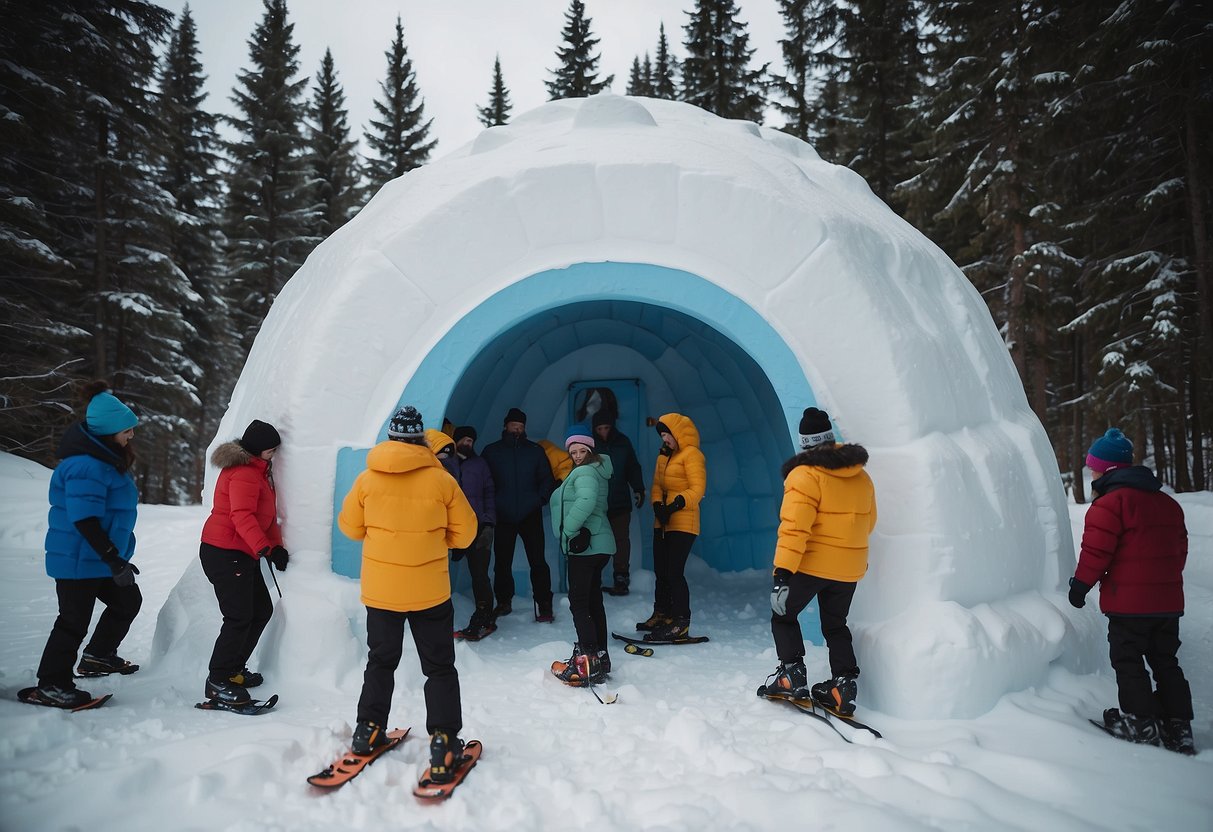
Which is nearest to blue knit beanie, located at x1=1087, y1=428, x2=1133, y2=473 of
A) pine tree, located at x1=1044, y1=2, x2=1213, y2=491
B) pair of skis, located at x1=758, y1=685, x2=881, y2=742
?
pair of skis, located at x1=758, y1=685, x2=881, y2=742

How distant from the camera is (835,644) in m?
3.34

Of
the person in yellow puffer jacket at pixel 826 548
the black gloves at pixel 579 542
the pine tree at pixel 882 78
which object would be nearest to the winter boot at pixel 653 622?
the black gloves at pixel 579 542

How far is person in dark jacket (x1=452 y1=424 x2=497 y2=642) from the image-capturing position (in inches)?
193

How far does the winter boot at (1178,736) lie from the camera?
9.84 ft

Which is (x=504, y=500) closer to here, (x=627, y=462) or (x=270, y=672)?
(x=627, y=462)

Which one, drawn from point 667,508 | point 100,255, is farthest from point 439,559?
point 100,255

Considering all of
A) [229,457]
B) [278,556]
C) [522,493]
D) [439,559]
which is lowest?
[278,556]

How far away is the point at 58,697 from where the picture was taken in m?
3.14

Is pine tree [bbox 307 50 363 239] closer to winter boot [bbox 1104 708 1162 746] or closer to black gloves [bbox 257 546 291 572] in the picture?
black gloves [bbox 257 546 291 572]

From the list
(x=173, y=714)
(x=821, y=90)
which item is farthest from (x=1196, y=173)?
(x=173, y=714)

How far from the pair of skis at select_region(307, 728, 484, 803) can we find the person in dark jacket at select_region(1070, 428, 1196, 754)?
2949 mm

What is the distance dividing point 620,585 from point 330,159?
57.1 ft

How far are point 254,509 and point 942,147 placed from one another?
12874mm

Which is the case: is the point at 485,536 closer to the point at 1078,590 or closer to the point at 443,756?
the point at 443,756
